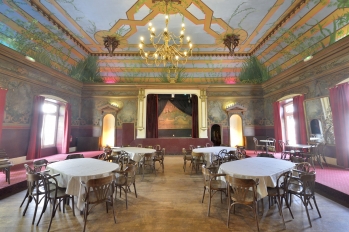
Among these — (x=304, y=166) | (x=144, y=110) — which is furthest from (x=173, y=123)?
(x=304, y=166)

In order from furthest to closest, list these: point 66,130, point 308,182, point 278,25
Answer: point 66,130 < point 278,25 < point 308,182

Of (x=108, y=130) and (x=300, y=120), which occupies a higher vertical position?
(x=300, y=120)

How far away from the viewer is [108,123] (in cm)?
946

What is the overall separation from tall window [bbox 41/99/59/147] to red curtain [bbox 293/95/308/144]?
35.3ft

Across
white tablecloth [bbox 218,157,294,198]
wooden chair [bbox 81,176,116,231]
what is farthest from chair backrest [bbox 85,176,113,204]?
white tablecloth [bbox 218,157,294,198]

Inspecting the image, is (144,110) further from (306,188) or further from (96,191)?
(306,188)

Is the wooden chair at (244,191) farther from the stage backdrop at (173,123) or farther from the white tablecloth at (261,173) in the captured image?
the stage backdrop at (173,123)

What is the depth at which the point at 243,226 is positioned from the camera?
7.79 ft

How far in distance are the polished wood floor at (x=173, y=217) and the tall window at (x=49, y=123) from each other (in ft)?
14.8

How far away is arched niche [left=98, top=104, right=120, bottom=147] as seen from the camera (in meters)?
9.05

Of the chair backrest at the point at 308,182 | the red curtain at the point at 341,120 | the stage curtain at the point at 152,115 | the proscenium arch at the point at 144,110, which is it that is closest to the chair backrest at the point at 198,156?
the chair backrest at the point at 308,182

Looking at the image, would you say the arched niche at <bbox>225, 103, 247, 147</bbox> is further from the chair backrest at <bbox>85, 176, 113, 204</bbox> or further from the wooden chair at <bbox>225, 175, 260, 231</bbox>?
the chair backrest at <bbox>85, 176, 113, 204</bbox>

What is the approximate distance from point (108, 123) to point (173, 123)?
4.34m

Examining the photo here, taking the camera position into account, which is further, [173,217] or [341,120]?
[341,120]
